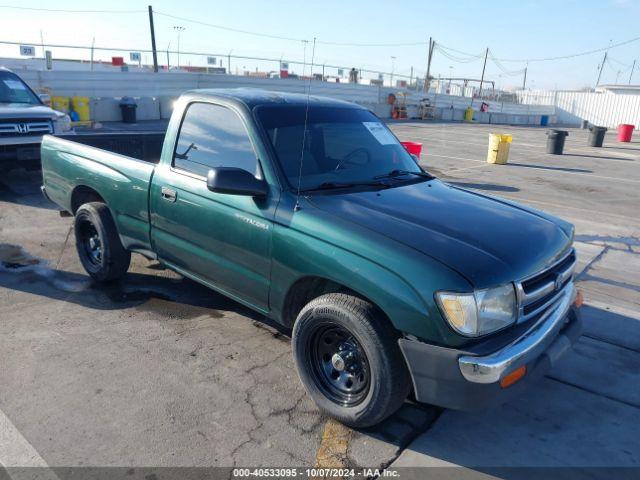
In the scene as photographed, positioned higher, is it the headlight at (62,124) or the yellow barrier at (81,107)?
the headlight at (62,124)

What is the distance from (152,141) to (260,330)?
115 inches

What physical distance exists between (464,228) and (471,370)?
91 cm

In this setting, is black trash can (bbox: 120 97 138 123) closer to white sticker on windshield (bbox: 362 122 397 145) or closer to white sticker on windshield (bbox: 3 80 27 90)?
white sticker on windshield (bbox: 3 80 27 90)

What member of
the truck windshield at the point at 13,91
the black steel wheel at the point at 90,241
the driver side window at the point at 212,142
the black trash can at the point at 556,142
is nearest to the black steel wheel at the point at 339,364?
the driver side window at the point at 212,142

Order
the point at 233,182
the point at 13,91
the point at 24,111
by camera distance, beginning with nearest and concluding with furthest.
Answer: the point at 233,182
the point at 24,111
the point at 13,91

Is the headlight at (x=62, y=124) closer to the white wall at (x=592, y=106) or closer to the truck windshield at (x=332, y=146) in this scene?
the truck windshield at (x=332, y=146)

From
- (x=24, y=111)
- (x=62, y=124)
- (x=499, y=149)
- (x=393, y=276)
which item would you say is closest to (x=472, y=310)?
(x=393, y=276)

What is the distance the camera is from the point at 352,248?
2961mm

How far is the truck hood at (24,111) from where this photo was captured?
8555 mm

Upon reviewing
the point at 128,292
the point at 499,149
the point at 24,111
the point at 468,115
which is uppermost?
the point at 24,111

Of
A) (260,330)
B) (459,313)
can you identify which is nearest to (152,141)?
(260,330)

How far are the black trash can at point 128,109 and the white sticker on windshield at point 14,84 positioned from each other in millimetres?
10921

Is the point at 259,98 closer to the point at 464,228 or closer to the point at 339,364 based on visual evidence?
the point at 464,228

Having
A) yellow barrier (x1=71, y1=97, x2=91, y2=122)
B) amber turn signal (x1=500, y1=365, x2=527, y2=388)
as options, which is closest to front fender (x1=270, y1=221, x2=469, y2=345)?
amber turn signal (x1=500, y1=365, x2=527, y2=388)
